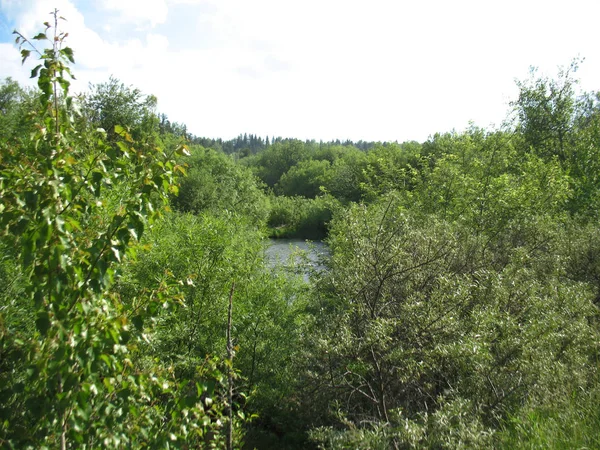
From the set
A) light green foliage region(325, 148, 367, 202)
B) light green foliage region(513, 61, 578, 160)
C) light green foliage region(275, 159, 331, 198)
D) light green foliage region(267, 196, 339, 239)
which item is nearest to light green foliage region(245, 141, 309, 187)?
light green foliage region(275, 159, 331, 198)

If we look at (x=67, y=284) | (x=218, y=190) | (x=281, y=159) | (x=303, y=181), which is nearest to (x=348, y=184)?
(x=218, y=190)

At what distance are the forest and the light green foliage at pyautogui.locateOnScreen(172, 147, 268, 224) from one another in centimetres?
1335

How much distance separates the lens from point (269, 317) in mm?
10109

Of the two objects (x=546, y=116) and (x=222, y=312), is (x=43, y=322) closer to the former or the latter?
(x=222, y=312)

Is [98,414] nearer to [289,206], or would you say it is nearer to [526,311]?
[526,311]

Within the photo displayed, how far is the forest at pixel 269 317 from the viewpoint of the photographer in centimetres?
239

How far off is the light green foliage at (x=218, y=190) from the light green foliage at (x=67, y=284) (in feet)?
68.1

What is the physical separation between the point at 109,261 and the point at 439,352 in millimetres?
4045

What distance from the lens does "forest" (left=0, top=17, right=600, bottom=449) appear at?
2.39 meters

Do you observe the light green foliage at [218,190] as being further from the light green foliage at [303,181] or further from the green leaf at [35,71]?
the light green foliage at [303,181]

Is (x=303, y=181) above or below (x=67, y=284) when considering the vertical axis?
above

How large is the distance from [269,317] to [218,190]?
70.0 ft

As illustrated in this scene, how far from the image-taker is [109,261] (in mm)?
2451

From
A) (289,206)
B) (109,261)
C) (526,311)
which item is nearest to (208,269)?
(526,311)
